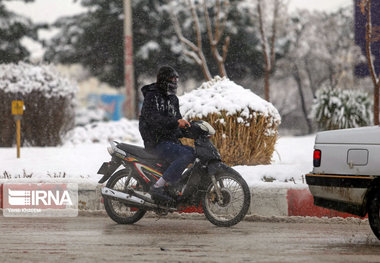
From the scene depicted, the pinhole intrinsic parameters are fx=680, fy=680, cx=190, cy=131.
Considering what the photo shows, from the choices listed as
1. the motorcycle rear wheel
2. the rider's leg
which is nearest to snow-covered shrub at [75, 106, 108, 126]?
the motorcycle rear wheel

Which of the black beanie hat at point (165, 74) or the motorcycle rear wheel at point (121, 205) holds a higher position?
the black beanie hat at point (165, 74)

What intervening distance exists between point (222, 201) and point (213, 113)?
3.17 metres

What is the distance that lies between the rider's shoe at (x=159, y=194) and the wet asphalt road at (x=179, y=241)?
340 millimetres

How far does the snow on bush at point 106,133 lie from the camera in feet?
62.5

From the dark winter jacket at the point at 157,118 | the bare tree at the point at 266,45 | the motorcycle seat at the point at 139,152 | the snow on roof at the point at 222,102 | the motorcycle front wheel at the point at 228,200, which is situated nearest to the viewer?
the motorcycle front wheel at the point at 228,200

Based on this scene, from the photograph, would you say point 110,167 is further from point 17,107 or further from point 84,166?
point 17,107

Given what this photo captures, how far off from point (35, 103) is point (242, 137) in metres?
7.26

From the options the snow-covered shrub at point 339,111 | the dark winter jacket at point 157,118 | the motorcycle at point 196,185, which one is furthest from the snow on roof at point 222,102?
the snow-covered shrub at point 339,111

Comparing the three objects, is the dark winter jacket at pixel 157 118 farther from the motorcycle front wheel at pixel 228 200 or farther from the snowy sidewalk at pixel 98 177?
the snowy sidewalk at pixel 98 177

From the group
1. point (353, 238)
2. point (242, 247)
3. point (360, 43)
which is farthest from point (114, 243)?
point (360, 43)

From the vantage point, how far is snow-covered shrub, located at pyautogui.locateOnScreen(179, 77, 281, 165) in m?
10.6

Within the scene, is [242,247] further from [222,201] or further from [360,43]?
[360,43]

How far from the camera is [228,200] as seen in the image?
7.55m

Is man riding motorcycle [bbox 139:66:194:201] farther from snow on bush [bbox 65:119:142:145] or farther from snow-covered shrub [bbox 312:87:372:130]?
snow-covered shrub [bbox 312:87:372:130]
